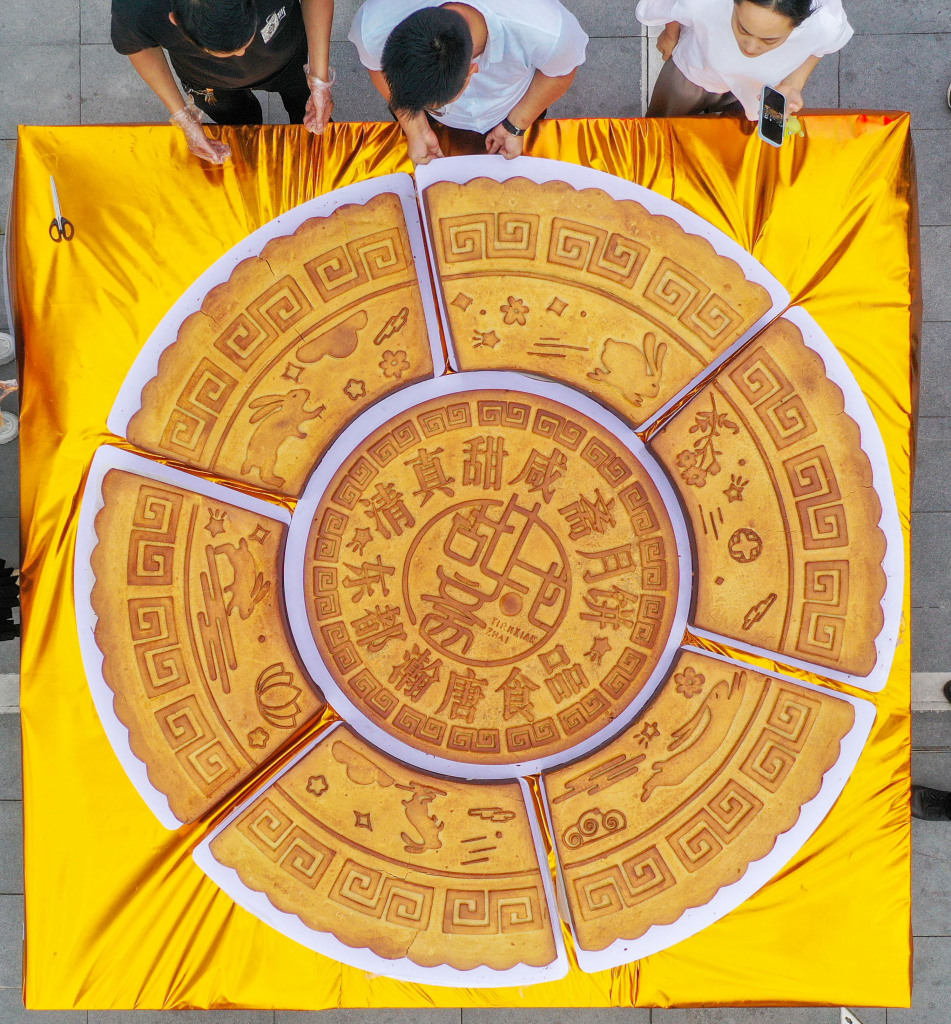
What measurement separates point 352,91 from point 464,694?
3625mm

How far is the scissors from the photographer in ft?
11.3

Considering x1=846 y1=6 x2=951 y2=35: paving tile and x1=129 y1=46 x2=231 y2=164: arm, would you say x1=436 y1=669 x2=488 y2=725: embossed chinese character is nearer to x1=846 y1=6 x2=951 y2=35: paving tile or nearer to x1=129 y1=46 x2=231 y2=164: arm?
x1=129 y1=46 x2=231 y2=164: arm

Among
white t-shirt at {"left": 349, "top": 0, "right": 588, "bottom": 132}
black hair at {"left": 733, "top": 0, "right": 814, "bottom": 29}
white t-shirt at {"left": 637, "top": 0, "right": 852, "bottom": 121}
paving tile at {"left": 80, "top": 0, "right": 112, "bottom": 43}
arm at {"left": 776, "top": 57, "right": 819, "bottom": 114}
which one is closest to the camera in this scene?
black hair at {"left": 733, "top": 0, "right": 814, "bottom": 29}

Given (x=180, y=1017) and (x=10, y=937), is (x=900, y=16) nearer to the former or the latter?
(x=180, y=1017)

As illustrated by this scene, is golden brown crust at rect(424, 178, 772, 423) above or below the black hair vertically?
below

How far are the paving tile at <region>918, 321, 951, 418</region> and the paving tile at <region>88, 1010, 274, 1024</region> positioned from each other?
5.40 m

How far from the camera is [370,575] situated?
3.56 m

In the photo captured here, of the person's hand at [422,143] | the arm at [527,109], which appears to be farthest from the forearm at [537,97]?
the person's hand at [422,143]

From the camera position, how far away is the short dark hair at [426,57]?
8.00 feet

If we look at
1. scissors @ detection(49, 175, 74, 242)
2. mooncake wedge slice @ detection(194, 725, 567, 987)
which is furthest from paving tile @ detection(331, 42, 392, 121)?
mooncake wedge slice @ detection(194, 725, 567, 987)

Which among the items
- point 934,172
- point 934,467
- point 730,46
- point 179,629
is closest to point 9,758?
point 179,629

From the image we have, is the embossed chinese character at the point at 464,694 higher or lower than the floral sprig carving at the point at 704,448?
lower

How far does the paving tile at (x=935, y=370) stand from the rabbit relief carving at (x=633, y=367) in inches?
82.6

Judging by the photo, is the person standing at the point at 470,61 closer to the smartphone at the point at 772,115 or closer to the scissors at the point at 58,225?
the smartphone at the point at 772,115
